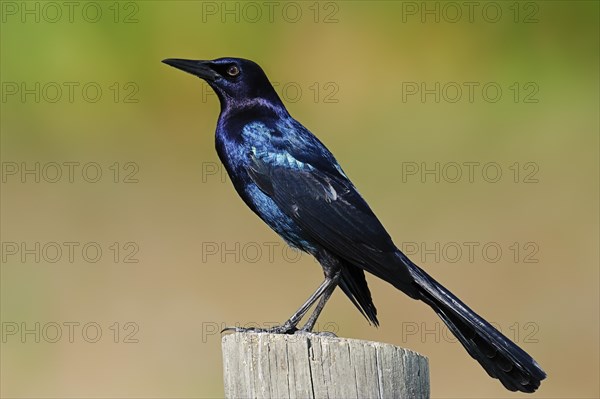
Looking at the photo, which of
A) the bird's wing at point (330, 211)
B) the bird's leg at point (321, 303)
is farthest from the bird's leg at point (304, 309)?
the bird's wing at point (330, 211)

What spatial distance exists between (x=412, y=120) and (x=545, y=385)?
12.1 ft

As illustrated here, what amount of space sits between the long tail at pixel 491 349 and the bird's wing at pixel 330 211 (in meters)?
0.29

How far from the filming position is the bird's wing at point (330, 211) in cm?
533

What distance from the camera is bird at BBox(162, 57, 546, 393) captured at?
17.1ft

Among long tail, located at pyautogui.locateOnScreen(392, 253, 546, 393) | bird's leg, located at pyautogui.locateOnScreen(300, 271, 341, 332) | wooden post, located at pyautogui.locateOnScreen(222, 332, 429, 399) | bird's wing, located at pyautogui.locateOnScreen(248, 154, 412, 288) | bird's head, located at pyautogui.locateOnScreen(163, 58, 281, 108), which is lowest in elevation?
wooden post, located at pyautogui.locateOnScreen(222, 332, 429, 399)

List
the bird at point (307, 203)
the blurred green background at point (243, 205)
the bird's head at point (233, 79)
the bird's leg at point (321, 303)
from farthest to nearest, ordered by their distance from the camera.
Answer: the blurred green background at point (243, 205), the bird's head at point (233, 79), the bird's leg at point (321, 303), the bird at point (307, 203)

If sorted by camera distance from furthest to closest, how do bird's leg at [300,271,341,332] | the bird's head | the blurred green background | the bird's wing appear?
the blurred green background, the bird's head, bird's leg at [300,271,341,332], the bird's wing

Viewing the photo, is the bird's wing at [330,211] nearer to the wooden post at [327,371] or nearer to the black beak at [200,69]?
the black beak at [200,69]

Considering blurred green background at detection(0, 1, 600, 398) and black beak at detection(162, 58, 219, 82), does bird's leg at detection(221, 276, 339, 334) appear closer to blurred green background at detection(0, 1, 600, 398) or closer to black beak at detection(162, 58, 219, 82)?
black beak at detection(162, 58, 219, 82)

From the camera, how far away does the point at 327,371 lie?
404 centimetres

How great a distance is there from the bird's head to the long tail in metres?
1.58

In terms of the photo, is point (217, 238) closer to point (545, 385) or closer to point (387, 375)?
point (545, 385)

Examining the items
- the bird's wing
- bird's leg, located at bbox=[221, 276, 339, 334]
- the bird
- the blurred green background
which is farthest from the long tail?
the blurred green background

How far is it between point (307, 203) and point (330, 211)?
13cm
